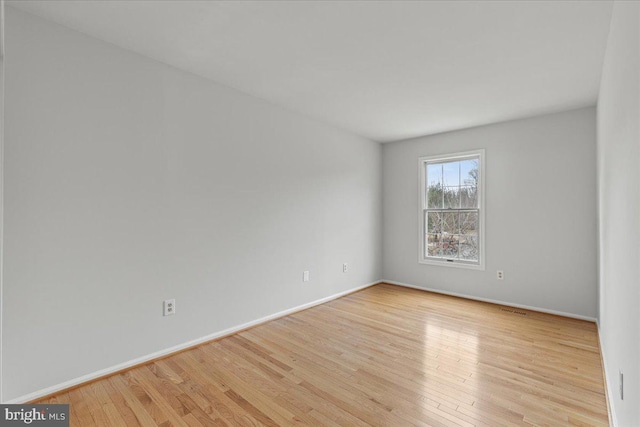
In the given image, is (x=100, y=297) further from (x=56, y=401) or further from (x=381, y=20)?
(x=381, y=20)

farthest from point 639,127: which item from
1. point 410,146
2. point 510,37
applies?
point 410,146

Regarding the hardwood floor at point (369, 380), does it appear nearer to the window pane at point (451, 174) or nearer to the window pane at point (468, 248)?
the window pane at point (468, 248)

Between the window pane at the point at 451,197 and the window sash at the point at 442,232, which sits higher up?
the window pane at the point at 451,197

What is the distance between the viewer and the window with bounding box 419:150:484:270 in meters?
4.43

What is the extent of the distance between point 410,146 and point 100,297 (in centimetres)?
449

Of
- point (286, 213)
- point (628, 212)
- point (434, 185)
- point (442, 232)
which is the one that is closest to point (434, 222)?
point (442, 232)

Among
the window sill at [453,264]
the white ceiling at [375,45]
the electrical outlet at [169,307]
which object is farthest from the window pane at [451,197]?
the electrical outlet at [169,307]

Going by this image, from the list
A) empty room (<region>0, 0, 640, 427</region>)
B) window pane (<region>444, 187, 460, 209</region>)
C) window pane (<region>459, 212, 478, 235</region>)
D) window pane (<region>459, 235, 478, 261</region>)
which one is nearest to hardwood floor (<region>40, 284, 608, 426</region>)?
empty room (<region>0, 0, 640, 427</region>)

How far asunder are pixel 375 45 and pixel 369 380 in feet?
8.12

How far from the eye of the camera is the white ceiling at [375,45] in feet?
6.45

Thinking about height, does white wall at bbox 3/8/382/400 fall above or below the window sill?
above

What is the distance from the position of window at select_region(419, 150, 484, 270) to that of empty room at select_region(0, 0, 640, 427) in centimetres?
17

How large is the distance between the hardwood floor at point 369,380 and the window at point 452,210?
51.7 inches

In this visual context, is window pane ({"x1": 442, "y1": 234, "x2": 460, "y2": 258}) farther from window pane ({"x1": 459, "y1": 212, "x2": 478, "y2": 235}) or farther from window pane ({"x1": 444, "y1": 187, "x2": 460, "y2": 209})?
window pane ({"x1": 444, "y1": 187, "x2": 460, "y2": 209})
